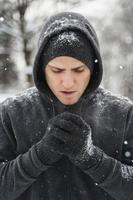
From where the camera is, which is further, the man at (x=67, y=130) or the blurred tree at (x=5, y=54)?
the blurred tree at (x=5, y=54)

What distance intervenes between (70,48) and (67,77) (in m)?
0.10

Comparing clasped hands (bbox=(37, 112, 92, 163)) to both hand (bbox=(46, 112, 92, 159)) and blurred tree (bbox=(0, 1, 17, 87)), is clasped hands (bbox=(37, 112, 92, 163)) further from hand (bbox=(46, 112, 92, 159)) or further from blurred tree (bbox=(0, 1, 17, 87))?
blurred tree (bbox=(0, 1, 17, 87))

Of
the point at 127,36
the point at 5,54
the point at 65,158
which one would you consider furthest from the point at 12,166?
the point at 5,54

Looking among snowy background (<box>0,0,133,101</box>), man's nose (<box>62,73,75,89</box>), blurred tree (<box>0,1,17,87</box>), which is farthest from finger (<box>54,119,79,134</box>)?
blurred tree (<box>0,1,17,87</box>)

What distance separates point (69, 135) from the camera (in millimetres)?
1486

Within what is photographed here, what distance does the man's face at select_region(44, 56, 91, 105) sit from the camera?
1512mm

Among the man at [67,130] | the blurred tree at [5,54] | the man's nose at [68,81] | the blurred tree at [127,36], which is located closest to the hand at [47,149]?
the man at [67,130]

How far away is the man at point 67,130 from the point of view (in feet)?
5.00

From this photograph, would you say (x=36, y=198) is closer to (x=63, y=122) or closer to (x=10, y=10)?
(x=63, y=122)

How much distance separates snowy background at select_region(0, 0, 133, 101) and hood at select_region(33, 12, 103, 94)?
1047 centimetres

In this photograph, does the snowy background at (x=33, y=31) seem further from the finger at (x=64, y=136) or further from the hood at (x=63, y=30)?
the finger at (x=64, y=136)

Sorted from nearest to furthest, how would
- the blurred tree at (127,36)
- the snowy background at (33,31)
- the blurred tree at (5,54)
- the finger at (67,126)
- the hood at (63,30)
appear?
the finger at (67,126)
the hood at (63,30)
the blurred tree at (127,36)
the snowy background at (33,31)
the blurred tree at (5,54)

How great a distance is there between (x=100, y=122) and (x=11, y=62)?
13.6m

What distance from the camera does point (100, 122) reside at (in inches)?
67.7
